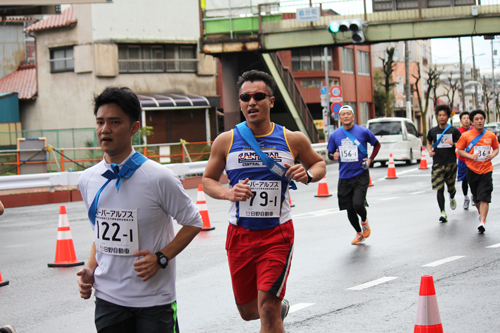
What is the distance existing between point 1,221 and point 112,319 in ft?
40.0

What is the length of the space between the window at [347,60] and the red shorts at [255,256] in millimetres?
50970

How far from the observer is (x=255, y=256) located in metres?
4.83

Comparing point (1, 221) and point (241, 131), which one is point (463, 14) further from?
point (241, 131)

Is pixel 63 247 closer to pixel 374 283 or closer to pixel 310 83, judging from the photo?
pixel 374 283

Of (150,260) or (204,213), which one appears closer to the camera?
(150,260)

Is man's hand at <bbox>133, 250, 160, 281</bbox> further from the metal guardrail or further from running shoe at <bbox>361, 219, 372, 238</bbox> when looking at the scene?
the metal guardrail

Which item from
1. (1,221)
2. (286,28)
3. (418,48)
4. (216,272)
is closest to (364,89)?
(418,48)

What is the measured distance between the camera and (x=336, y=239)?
1073cm

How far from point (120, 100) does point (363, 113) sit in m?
56.6

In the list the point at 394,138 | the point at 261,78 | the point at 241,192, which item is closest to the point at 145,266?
the point at 241,192

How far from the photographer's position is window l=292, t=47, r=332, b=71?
5188 cm

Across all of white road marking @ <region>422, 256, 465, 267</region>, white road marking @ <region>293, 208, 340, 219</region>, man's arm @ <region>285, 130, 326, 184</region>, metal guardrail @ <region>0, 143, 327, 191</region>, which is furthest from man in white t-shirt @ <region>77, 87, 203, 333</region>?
metal guardrail @ <region>0, 143, 327, 191</region>

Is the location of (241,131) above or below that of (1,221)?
above

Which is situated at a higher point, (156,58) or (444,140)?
(156,58)
